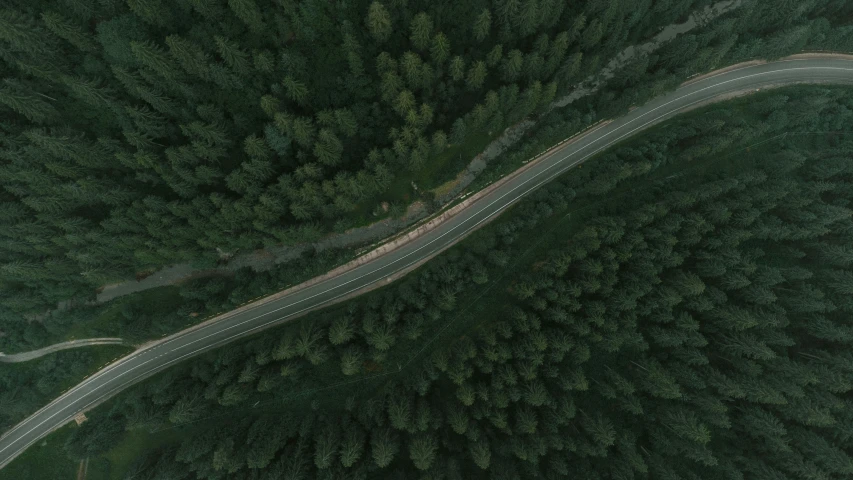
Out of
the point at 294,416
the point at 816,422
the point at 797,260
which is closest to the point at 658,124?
the point at 797,260

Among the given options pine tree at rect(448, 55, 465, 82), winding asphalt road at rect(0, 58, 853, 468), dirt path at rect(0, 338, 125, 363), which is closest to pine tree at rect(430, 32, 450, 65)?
pine tree at rect(448, 55, 465, 82)

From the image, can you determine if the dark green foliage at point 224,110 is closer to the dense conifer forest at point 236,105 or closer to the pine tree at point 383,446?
the dense conifer forest at point 236,105

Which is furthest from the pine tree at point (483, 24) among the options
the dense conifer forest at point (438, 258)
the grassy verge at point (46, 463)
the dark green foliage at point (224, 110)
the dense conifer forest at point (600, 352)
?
the grassy verge at point (46, 463)

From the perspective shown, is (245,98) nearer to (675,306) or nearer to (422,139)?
(422,139)

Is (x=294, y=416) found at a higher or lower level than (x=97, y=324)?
lower

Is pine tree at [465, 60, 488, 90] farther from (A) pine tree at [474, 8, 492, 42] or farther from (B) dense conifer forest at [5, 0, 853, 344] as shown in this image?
(A) pine tree at [474, 8, 492, 42]

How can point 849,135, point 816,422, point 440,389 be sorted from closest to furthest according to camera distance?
point 816,422, point 440,389, point 849,135
